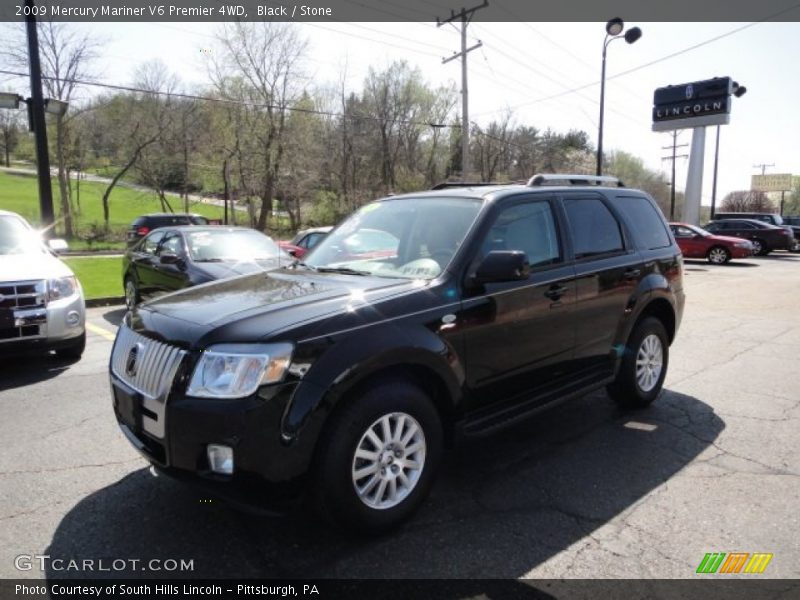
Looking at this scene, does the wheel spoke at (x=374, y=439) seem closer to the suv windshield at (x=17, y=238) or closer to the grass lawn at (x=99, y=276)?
the suv windshield at (x=17, y=238)

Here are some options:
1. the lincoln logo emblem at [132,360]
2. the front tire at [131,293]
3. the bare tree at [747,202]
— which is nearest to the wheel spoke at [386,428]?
the lincoln logo emblem at [132,360]

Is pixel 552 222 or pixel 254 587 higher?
pixel 552 222

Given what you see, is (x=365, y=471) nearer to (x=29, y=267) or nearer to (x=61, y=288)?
(x=61, y=288)

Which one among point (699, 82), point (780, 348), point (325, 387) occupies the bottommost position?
point (780, 348)

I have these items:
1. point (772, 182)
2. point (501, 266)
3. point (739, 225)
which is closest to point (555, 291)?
point (501, 266)

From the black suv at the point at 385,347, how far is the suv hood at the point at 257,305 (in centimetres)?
1

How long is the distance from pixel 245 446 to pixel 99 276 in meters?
13.1

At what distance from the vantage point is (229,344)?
2.67m

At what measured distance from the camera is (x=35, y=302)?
5777 mm

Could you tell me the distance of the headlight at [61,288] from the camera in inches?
235

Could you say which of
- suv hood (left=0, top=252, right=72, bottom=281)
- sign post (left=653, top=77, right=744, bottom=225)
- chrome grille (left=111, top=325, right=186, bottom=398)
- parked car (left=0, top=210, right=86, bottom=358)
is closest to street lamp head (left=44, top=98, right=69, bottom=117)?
parked car (left=0, top=210, right=86, bottom=358)

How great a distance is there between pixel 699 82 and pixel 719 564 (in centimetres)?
3787
